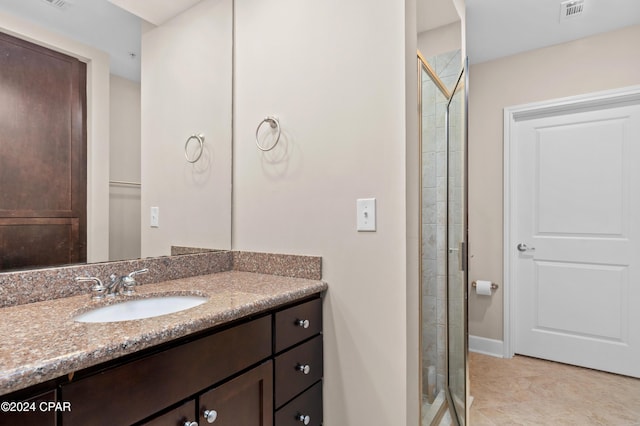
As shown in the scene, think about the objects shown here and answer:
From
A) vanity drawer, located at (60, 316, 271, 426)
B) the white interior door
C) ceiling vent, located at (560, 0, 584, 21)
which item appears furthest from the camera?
the white interior door

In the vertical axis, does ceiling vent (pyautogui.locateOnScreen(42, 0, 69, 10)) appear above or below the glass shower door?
above

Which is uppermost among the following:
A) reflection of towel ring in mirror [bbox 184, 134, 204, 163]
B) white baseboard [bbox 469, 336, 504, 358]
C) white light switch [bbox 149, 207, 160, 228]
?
reflection of towel ring in mirror [bbox 184, 134, 204, 163]

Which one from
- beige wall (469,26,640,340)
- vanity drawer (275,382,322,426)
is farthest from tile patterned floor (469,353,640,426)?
vanity drawer (275,382,322,426)

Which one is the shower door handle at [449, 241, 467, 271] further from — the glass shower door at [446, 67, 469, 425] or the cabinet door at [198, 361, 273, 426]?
the cabinet door at [198, 361, 273, 426]

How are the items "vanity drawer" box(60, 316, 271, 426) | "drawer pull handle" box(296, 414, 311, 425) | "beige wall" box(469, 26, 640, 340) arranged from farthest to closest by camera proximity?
"beige wall" box(469, 26, 640, 340) → "drawer pull handle" box(296, 414, 311, 425) → "vanity drawer" box(60, 316, 271, 426)

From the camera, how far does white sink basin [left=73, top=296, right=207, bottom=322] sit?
3.51 feet

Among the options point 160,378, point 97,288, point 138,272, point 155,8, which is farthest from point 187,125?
point 160,378

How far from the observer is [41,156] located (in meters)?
1.10

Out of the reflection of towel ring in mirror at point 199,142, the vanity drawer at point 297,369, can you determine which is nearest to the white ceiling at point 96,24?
the reflection of towel ring in mirror at point 199,142

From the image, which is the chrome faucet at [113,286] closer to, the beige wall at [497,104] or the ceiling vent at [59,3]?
the ceiling vent at [59,3]

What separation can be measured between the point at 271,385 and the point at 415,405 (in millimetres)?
570

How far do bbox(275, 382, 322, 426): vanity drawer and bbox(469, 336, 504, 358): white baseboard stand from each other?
2.20 metres

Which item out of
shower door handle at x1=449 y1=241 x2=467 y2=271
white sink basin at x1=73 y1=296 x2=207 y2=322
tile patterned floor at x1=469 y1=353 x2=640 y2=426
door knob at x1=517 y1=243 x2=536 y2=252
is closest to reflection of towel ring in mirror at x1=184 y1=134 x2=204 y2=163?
white sink basin at x1=73 y1=296 x2=207 y2=322

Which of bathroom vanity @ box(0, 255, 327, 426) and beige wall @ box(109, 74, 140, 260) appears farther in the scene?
beige wall @ box(109, 74, 140, 260)
